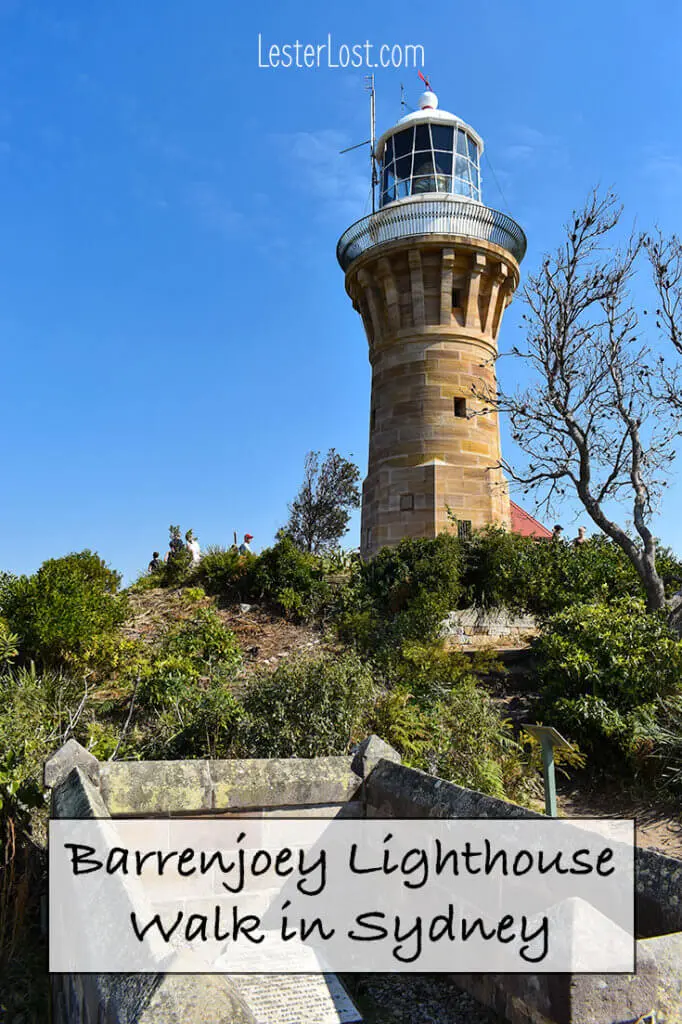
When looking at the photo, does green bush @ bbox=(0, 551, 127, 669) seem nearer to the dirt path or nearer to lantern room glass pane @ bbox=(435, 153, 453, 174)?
the dirt path

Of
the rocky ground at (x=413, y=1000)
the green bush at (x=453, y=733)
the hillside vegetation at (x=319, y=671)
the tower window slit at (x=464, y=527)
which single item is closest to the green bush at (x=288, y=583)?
the hillside vegetation at (x=319, y=671)

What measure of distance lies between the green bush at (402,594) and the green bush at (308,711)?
3.18 metres

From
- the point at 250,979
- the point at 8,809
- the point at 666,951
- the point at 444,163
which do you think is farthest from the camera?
the point at 444,163

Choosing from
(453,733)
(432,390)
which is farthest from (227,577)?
(453,733)

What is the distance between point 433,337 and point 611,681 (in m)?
10.2

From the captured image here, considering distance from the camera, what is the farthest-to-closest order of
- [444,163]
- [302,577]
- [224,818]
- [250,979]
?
[444,163] → [302,577] → [224,818] → [250,979]

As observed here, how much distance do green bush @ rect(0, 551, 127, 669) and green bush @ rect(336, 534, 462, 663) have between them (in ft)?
12.5

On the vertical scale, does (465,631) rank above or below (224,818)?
above

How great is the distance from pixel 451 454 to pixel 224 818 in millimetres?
12574

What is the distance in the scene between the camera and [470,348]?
17000 mm

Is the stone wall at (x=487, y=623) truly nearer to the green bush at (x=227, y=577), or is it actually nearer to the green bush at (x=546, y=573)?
the green bush at (x=546, y=573)

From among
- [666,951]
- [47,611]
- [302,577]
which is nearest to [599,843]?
[666,951]

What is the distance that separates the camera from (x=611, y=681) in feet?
27.6

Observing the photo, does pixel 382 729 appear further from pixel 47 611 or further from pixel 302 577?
pixel 302 577
